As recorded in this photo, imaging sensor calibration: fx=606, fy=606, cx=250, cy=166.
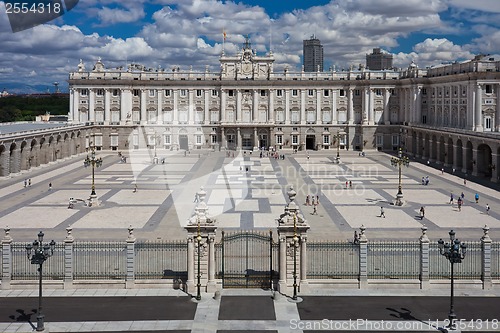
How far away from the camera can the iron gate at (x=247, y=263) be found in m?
28.8

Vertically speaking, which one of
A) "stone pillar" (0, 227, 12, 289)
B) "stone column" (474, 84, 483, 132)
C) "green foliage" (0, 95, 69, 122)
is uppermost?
"green foliage" (0, 95, 69, 122)

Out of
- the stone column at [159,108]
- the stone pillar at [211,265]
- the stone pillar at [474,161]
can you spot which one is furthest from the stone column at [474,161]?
the stone column at [159,108]

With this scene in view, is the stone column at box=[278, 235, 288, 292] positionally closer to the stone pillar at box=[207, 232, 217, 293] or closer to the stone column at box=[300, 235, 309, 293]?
the stone column at box=[300, 235, 309, 293]

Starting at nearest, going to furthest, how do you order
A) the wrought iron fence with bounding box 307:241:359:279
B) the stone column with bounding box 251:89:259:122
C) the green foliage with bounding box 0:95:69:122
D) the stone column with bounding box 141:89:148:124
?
1. the wrought iron fence with bounding box 307:241:359:279
2. the stone column with bounding box 141:89:148:124
3. the stone column with bounding box 251:89:259:122
4. the green foliage with bounding box 0:95:69:122

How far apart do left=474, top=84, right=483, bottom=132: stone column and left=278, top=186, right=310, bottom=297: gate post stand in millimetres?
58907

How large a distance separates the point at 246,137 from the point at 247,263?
83.8m

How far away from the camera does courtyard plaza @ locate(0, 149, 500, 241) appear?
4397cm

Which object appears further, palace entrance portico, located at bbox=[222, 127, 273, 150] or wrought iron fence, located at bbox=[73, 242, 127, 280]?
palace entrance portico, located at bbox=[222, 127, 273, 150]

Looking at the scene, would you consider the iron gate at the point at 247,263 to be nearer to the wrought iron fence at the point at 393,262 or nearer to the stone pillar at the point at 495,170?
the wrought iron fence at the point at 393,262

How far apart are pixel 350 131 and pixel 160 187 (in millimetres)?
55880

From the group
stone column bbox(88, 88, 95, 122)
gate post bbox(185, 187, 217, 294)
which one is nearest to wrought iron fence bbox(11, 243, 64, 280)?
gate post bbox(185, 187, 217, 294)

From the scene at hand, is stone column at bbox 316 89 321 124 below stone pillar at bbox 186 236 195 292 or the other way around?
the other way around

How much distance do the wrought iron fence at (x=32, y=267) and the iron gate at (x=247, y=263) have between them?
8.02 m

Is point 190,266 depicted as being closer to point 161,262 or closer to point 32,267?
point 161,262
